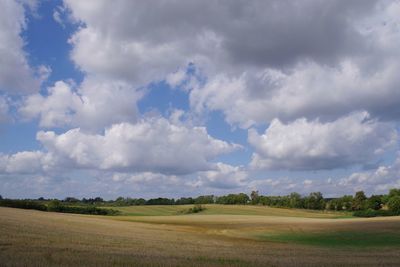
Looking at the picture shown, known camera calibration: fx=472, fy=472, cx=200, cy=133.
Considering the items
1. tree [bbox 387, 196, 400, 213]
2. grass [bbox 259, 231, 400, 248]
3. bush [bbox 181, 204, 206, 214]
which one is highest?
tree [bbox 387, 196, 400, 213]

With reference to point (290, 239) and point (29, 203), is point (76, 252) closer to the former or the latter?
point (290, 239)

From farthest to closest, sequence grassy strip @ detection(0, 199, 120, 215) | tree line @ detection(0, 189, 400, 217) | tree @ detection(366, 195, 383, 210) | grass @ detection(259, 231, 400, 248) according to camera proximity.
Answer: tree @ detection(366, 195, 383, 210)
tree line @ detection(0, 189, 400, 217)
grassy strip @ detection(0, 199, 120, 215)
grass @ detection(259, 231, 400, 248)

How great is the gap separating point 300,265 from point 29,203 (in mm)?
90982

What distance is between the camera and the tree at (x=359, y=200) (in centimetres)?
15350

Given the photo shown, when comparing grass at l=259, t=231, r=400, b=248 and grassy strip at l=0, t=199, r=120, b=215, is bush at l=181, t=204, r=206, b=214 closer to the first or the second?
grassy strip at l=0, t=199, r=120, b=215

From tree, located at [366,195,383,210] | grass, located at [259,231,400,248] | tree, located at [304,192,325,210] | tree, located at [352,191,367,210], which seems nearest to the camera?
grass, located at [259,231,400,248]

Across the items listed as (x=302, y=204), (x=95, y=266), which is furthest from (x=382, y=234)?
(x=302, y=204)

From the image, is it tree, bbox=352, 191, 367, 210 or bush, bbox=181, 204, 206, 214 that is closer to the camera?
bush, bbox=181, 204, 206, 214

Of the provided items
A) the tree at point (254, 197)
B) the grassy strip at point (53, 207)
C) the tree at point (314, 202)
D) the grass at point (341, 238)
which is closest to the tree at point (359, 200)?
the tree at point (314, 202)

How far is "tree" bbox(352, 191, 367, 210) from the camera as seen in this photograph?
15350cm

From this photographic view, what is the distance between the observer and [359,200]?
15588 cm

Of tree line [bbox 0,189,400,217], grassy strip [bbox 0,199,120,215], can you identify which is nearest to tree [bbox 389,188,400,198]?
tree line [bbox 0,189,400,217]

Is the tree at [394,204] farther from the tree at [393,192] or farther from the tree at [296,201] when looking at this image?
the tree at [296,201]

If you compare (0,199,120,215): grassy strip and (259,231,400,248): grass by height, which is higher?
(0,199,120,215): grassy strip
